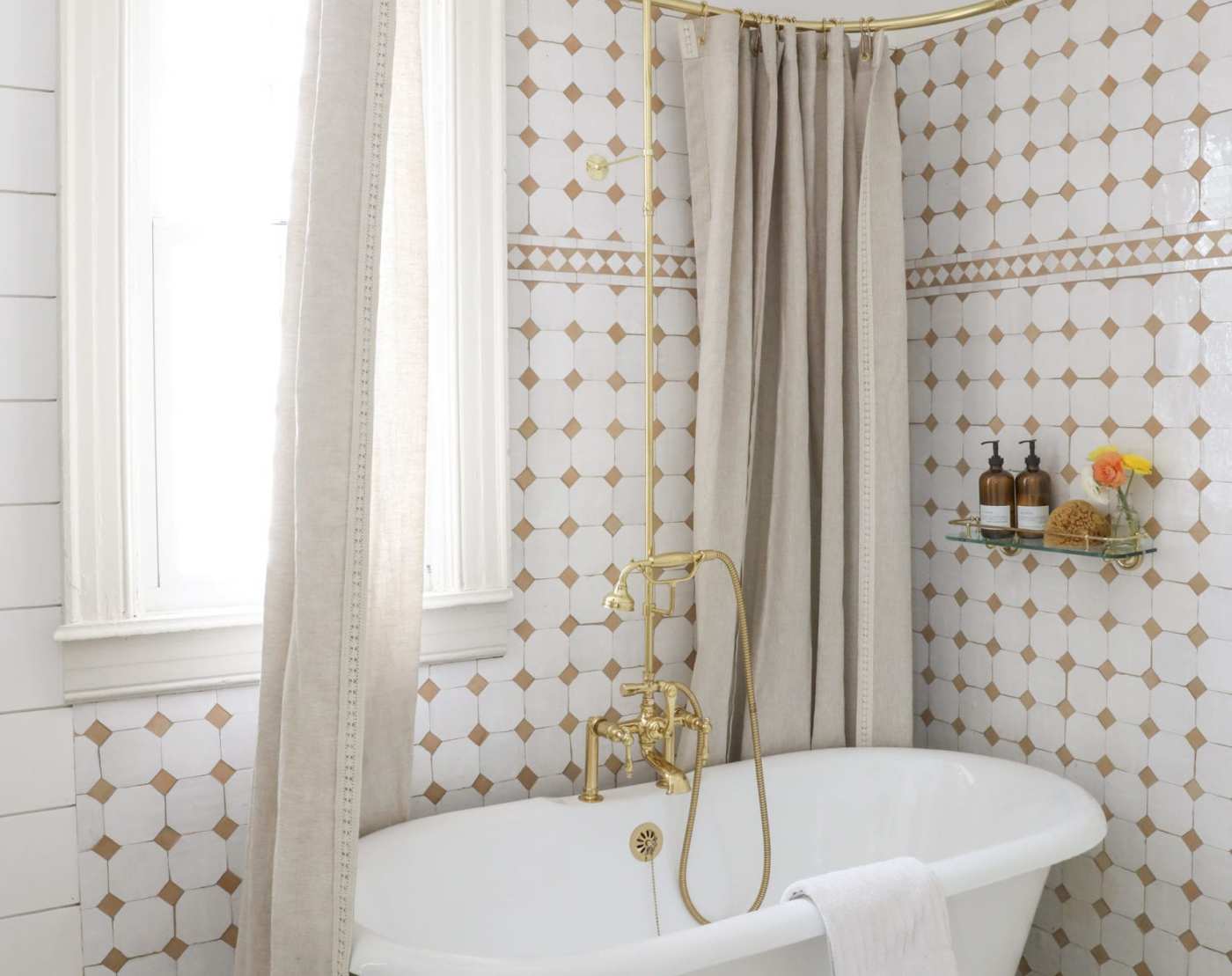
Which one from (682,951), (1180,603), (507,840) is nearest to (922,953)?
(682,951)

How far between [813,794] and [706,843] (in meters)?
0.27

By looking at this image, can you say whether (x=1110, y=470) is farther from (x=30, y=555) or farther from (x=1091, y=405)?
(x=30, y=555)

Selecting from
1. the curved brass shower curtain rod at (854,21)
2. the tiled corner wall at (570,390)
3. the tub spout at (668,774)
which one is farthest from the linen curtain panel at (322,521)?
the curved brass shower curtain rod at (854,21)

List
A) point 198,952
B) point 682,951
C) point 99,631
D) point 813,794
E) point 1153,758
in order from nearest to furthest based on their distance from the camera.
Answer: point 682,951, point 99,631, point 198,952, point 1153,758, point 813,794

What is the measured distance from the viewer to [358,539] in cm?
164

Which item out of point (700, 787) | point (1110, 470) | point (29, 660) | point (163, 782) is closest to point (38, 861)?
point (163, 782)

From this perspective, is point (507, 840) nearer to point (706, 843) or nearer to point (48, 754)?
point (706, 843)

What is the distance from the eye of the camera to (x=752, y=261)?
8.08 feet

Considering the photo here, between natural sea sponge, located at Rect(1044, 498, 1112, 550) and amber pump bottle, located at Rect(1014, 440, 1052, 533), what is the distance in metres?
0.05

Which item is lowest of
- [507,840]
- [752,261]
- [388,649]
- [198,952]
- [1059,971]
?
[1059,971]

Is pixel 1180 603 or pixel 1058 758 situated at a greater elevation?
pixel 1180 603

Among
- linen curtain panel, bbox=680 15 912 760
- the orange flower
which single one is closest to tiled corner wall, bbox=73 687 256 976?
linen curtain panel, bbox=680 15 912 760

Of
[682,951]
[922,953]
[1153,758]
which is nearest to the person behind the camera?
[682,951]

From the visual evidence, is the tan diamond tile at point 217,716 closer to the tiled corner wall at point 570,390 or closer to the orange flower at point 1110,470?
the tiled corner wall at point 570,390
